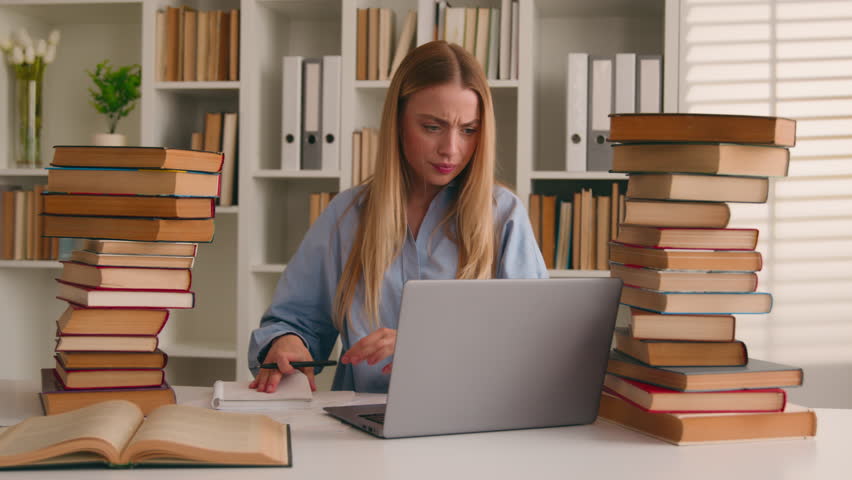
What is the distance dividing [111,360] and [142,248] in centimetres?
19

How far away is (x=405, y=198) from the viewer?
1.83m

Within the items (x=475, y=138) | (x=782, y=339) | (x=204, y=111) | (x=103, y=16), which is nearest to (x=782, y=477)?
(x=475, y=138)

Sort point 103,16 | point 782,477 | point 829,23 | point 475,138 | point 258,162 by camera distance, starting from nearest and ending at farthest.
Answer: point 782,477 < point 475,138 < point 829,23 < point 258,162 < point 103,16

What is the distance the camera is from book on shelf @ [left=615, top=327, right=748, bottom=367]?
1.22m

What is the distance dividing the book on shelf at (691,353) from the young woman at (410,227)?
567mm

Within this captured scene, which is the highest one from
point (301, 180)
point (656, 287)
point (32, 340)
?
point (301, 180)

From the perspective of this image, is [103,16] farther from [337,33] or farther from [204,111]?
[337,33]

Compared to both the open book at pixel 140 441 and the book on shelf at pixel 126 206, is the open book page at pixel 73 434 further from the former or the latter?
the book on shelf at pixel 126 206

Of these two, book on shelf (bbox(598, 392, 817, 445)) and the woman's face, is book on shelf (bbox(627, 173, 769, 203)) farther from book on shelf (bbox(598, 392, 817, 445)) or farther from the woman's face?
the woman's face

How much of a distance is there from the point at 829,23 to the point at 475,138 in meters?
1.50

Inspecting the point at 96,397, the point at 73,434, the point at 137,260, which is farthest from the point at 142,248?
the point at 73,434

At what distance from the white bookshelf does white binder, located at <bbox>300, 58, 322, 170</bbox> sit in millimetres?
Result: 66

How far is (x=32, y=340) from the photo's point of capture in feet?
10.2

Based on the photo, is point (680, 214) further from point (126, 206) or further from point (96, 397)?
point (96, 397)
